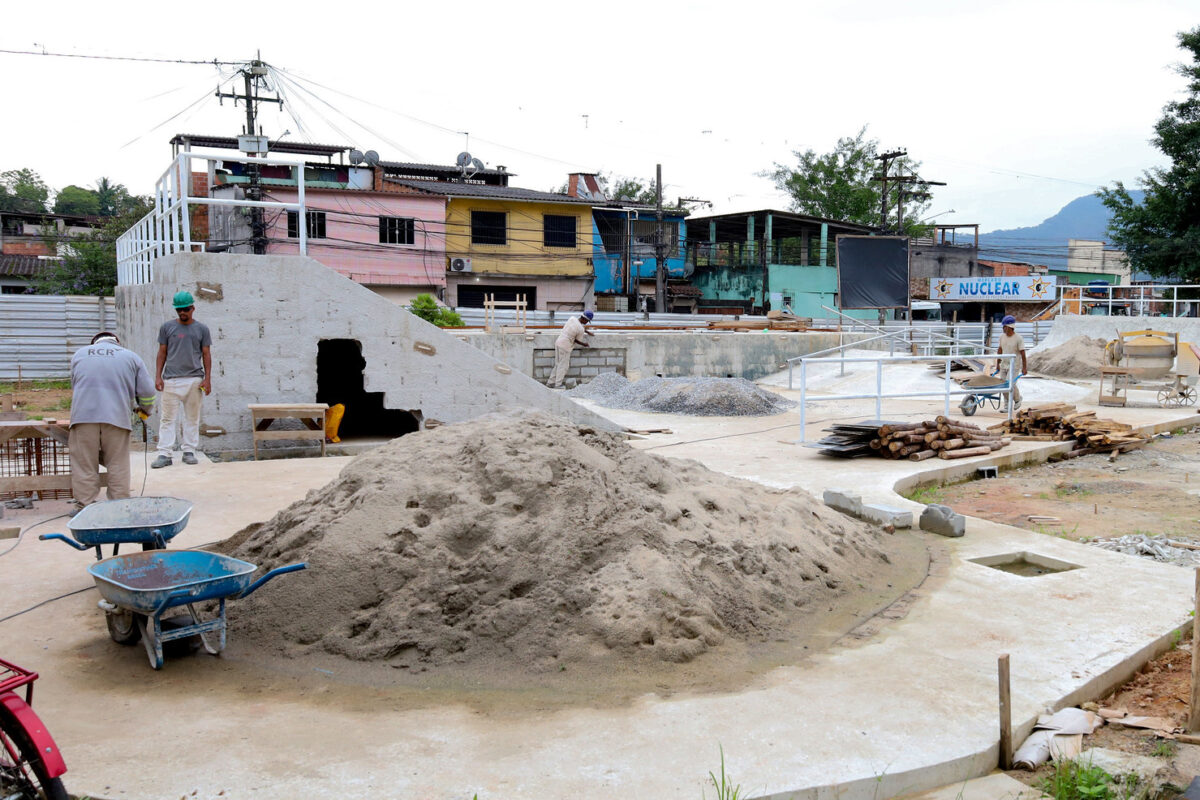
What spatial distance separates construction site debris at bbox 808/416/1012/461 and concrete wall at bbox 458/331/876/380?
32.4 feet

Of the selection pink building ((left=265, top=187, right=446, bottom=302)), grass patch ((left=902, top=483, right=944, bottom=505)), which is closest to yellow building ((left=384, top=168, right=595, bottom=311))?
pink building ((left=265, top=187, right=446, bottom=302))

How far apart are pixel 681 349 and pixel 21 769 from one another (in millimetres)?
19159

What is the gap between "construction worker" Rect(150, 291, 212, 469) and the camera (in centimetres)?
902

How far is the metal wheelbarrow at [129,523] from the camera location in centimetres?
464

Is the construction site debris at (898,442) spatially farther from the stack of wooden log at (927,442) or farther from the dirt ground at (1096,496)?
the dirt ground at (1096,496)

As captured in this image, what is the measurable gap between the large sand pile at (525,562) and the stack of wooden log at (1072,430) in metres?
7.70

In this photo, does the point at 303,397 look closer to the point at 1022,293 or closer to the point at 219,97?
the point at 219,97

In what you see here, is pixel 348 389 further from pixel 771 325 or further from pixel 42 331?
pixel 771 325

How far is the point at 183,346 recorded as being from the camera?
29.7ft

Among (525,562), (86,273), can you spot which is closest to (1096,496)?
(525,562)

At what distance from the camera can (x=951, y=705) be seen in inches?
152

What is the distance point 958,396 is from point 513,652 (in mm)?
15320

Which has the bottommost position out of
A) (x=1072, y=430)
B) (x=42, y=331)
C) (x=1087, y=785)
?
(x=1087, y=785)

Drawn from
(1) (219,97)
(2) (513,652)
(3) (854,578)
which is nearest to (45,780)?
(2) (513,652)
